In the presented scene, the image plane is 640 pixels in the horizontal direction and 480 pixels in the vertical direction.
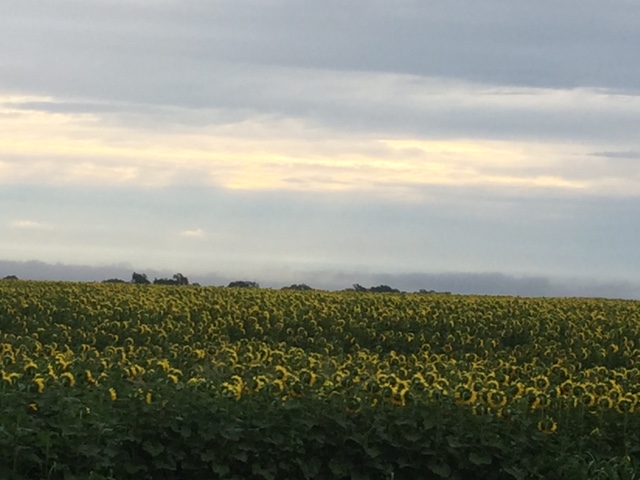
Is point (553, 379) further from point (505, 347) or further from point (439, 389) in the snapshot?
point (505, 347)

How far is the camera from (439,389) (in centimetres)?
1127

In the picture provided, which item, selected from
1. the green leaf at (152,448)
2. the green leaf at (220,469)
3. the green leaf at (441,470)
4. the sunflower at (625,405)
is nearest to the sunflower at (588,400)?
the sunflower at (625,405)

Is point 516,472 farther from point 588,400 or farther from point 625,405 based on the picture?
point 625,405

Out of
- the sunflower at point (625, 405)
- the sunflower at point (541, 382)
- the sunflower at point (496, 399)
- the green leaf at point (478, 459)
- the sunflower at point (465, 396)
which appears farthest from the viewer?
the sunflower at point (541, 382)

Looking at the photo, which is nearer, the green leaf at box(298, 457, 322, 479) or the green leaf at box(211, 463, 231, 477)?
the green leaf at box(211, 463, 231, 477)

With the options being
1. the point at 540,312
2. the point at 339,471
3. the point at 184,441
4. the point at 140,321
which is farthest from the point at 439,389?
the point at 540,312

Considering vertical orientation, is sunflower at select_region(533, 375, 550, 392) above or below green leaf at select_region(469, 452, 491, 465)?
above

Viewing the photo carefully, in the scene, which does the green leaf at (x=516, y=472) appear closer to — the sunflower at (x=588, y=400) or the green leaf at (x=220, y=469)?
the sunflower at (x=588, y=400)

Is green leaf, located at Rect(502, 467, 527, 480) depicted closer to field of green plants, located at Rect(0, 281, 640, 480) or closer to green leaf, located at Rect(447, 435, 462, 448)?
field of green plants, located at Rect(0, 281, 640, 480)

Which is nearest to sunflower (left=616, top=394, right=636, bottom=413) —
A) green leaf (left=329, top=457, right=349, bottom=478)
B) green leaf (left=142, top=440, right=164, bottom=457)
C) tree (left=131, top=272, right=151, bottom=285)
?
green leaf (left=329, top=457, right=349, bottom=478)

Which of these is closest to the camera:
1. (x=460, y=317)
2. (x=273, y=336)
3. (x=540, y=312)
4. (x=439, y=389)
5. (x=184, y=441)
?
(x=184, y=441)

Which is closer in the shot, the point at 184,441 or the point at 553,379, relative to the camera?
the point at 184,441

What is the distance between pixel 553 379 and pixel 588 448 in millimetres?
2915

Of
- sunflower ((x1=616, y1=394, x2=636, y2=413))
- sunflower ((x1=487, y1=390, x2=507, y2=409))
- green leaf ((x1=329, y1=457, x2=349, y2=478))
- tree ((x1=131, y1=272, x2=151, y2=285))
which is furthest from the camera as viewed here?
tree ((x1=131, y1=272, x2=151, y2=285))
